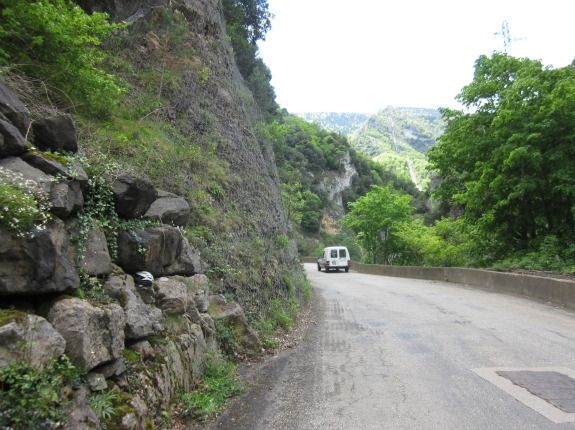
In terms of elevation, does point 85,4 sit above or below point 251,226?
above

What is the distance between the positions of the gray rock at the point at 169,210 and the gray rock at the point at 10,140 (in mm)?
2260

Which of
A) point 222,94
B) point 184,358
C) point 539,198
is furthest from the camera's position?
point 539,198

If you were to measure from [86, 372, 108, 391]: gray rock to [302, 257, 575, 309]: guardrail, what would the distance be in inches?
499

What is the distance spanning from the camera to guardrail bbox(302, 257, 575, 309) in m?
13.3

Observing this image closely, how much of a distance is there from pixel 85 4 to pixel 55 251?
37.5 feet

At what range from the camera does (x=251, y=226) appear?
11836 mm

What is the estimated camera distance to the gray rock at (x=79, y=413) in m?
3.41

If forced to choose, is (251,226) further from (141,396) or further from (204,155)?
(141,396)

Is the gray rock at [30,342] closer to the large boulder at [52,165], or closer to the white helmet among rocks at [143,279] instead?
the large boulder at [52,165]

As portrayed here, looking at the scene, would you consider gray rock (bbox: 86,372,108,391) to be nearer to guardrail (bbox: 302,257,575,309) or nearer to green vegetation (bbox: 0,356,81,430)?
green vegetation (bbox: 0,356,81,430)

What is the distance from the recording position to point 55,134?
5.15 m

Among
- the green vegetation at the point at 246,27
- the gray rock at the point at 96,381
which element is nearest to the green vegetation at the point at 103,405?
the gray rock at the point at 96,381

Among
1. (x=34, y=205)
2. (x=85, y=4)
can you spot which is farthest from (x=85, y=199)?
(x=85, y=4)

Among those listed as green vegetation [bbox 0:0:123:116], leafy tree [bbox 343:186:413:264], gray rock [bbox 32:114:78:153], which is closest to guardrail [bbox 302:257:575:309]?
leafy tree [bbox 343:186:413:264]
